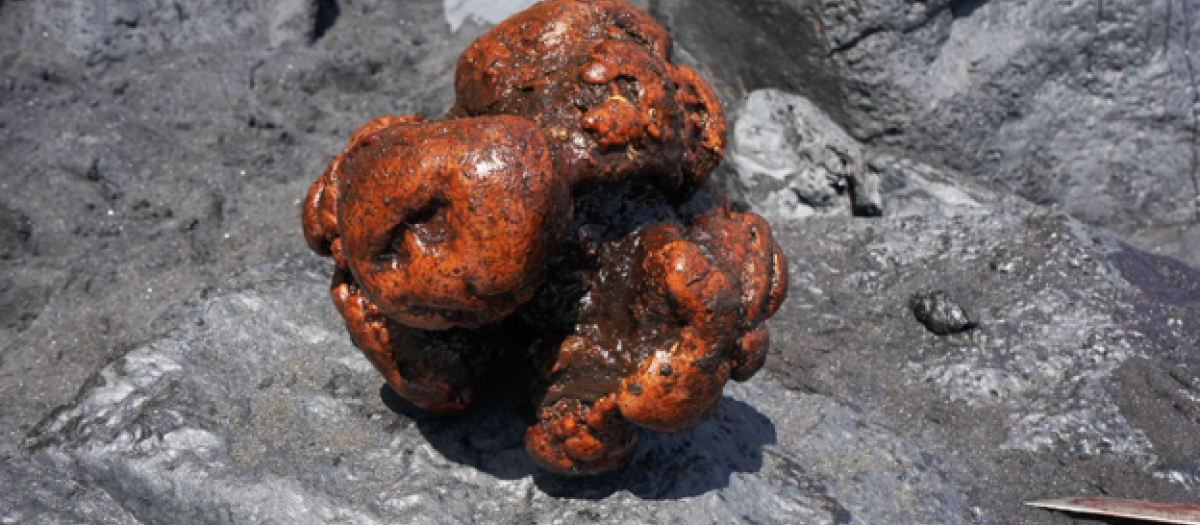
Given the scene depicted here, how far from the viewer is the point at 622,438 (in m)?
3.30

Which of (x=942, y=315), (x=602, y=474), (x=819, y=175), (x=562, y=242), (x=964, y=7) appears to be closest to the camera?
(x=562, y=242)

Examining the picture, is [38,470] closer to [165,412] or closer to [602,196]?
[165,412]

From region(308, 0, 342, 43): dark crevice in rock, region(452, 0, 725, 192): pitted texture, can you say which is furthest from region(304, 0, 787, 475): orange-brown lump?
region(308, 0, 342, 43): dark crevice in rock

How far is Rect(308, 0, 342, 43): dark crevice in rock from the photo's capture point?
Result: 6250 mm

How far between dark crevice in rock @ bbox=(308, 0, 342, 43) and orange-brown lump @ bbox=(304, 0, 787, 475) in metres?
3.08

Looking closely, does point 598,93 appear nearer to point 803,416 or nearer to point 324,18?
point 803,416

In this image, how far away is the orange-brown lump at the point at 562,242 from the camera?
278cm

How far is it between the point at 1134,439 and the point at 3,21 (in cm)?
581

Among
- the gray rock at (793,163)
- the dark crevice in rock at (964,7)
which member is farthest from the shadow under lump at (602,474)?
the dark crevice in rock at (964,7)

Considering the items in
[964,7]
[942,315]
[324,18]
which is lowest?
[942,315]

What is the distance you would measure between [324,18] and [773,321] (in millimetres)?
3369

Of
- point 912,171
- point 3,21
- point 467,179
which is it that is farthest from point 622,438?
point 3,21

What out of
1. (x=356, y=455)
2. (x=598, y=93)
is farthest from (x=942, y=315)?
(x=356, y=455)

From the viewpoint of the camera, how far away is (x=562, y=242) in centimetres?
298
